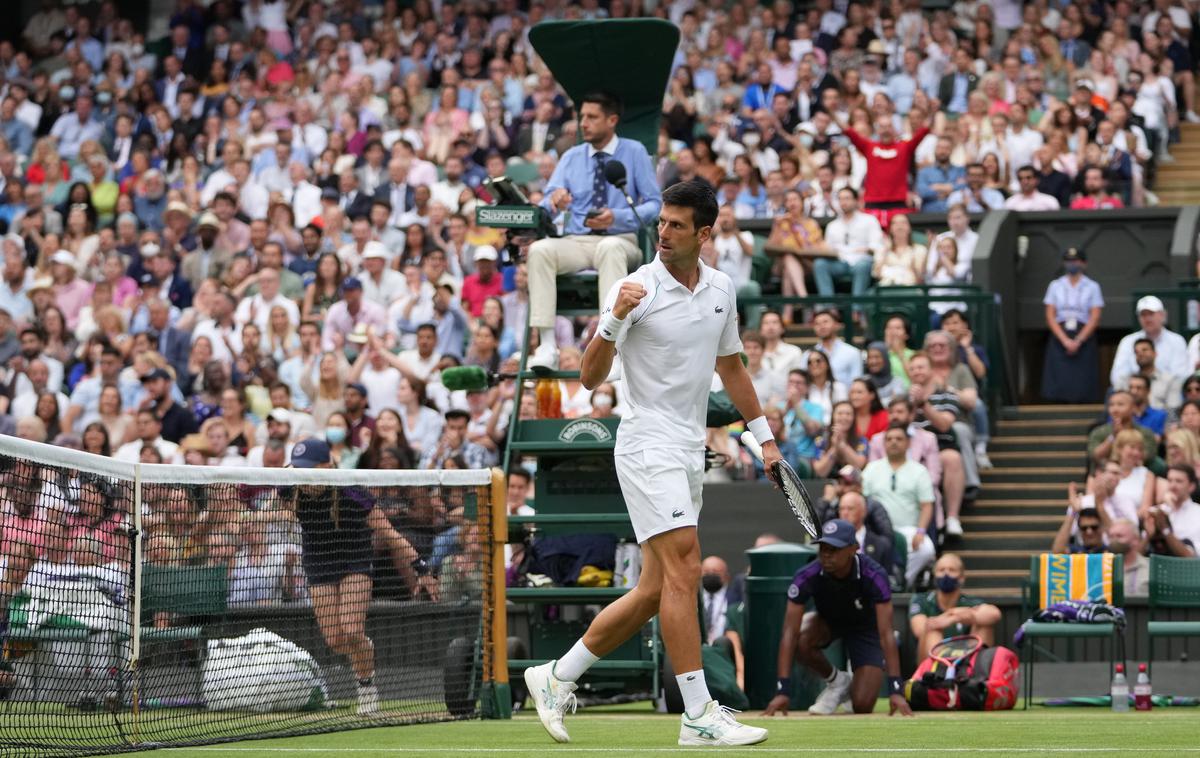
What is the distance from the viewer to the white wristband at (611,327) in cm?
805

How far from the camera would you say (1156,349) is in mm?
18281

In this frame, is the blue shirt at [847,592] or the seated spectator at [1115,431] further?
the seated spectator at [1115,431]

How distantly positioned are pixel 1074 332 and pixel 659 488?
1324cm

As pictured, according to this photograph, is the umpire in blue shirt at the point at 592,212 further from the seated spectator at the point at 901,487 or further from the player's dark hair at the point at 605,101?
the seated spectator at the point at 901,487

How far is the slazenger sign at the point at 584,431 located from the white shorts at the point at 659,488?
4.20 m

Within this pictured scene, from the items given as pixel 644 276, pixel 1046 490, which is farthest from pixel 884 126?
pixel 644 276

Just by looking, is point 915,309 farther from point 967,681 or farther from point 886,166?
point 967,681

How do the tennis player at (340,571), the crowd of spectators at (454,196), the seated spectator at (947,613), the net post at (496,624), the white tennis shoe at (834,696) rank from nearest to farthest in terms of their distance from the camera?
the tennis player at (340,571)
the net post at (496,624)
the white tennis shoe at (834,696)
the seated spectator at (947,613)
the crowd of spectators at (454,196)

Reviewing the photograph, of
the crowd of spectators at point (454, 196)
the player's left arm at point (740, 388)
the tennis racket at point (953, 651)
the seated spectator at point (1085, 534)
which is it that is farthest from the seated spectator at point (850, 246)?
the player's left arm at point (740, 388)

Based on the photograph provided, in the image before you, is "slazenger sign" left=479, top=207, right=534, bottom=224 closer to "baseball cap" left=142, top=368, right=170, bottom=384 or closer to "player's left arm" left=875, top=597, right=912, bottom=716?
"player's left arm" left=875, top=597, right=912, bottom=716

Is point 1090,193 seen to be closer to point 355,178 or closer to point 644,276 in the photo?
point 355,178

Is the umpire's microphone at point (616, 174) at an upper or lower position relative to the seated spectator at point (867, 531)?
upper

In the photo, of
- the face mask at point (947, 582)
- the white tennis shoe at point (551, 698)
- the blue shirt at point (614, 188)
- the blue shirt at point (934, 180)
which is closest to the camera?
the white tennis shoe at point (551, 698)

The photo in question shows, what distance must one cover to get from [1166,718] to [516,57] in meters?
17.2
